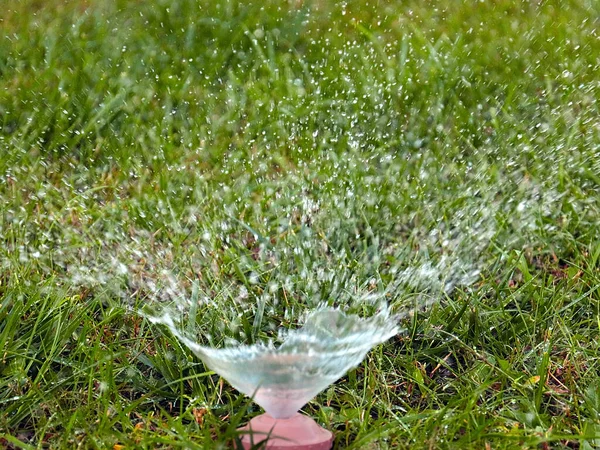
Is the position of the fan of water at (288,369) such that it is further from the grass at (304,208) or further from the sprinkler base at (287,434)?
the grass at (304,208)

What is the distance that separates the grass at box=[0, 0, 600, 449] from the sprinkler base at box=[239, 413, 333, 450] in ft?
0.31

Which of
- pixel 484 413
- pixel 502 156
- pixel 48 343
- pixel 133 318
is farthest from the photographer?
pixel 502 156

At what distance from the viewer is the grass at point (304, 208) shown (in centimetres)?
195

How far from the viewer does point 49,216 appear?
2.64 m

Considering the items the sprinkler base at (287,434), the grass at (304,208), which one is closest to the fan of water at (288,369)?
the sprinkler base at (287,434)

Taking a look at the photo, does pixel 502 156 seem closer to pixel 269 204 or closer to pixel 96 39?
pixel 269 204

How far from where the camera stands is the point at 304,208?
263cm

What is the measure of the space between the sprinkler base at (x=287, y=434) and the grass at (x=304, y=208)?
94 mm

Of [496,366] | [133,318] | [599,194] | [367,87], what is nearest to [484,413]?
[496,366]

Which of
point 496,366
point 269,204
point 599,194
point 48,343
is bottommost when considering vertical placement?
point 599,194

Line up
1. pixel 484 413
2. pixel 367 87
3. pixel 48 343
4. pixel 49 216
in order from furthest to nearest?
pixel 367 87, pixel 49 216, pixel 48 343, pixel 484 413

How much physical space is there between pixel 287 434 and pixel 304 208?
111 centimetres

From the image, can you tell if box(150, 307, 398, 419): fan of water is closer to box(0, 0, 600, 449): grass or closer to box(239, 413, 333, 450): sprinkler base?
box(239, 413, 333, 450): sprinkler base

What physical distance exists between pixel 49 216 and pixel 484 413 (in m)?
1.42
